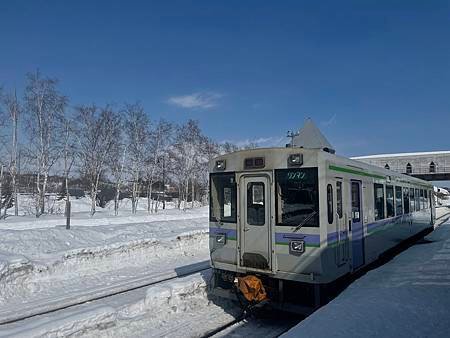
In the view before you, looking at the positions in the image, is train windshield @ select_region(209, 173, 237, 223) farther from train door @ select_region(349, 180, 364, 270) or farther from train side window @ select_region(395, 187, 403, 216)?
train side window @ select_region(395, 187, 403, 216)

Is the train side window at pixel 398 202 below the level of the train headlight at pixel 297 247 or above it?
above

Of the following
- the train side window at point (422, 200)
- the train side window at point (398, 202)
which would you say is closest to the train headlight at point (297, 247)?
the train side window at point (398, 202)

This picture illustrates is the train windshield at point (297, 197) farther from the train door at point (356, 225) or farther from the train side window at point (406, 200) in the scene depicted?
the train side window at point (406, 200)

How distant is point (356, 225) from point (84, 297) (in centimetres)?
644

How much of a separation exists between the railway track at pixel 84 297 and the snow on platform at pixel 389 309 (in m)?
5.48

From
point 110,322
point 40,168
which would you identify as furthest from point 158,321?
point 40,168

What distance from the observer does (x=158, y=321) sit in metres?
6.97

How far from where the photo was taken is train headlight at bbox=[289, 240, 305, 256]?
6562mm

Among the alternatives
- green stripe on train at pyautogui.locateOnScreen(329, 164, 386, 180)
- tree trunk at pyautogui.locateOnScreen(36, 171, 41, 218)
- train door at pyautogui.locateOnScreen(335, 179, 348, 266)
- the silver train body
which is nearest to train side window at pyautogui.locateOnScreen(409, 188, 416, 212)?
green stripe on train at pyautogui.locateOnScreen(329, 164, 386, 180)

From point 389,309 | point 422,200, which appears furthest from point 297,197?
point 422,200

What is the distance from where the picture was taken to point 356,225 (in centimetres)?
809

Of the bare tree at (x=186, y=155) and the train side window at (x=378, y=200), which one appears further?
the bare tree at (x=186, y=155)

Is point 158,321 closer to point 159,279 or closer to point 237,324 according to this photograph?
point 237,324

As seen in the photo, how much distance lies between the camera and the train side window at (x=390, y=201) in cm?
1079
